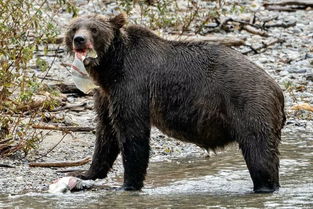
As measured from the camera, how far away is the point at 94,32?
8.54m

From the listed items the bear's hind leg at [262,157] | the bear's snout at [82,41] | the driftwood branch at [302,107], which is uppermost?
the bear's snout at [82,41]

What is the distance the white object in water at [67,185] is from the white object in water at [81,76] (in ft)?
3.22

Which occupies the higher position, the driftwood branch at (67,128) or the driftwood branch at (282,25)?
the driftwood branch at (67,128)

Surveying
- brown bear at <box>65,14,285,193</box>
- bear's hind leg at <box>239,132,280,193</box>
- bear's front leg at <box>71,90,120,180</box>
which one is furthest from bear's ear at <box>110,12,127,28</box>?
bear's hind leg at <box>239,132,280,193</box>

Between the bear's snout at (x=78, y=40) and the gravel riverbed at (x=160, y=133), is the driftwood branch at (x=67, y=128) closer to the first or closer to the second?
the gravel riverbed at (x=160, y=133)

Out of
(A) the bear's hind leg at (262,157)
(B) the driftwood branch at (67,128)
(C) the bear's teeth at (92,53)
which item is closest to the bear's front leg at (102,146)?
(C) the bear's teeth at (92,53)

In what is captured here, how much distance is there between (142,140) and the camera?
8.39 m

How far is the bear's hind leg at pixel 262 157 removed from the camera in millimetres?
7957

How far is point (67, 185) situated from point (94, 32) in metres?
1.55

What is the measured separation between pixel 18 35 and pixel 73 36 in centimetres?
137

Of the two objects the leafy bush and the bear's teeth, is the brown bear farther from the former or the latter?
the leafy bush

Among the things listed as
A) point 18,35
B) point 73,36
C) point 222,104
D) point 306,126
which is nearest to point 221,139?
point 222,104

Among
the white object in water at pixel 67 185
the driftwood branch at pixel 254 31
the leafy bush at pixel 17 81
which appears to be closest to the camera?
the white object in water at pixel 67 185

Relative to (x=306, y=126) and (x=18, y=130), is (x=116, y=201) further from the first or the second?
(x=306, y=126)
